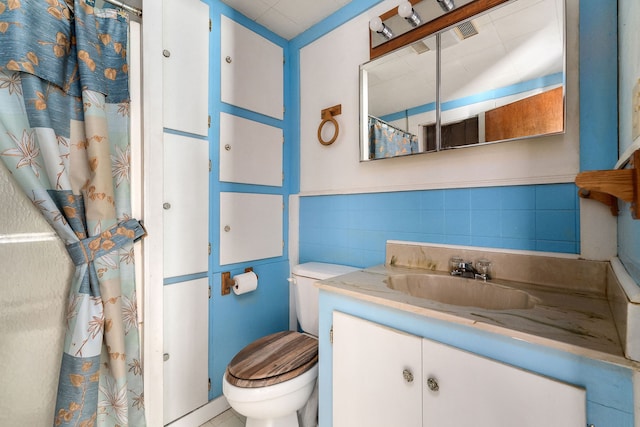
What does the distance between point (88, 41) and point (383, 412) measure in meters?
1.78

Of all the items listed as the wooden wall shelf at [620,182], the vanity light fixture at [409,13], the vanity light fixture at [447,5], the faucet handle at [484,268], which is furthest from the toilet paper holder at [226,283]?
the vanity light fixture at [447,5]

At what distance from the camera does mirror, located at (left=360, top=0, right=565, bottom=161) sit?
1.00 m

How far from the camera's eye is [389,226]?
4.81 feet

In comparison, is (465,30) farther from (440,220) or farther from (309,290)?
(309,290)

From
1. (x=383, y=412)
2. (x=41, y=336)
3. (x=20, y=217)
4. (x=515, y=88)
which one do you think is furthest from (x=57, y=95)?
(x=515, y=88)

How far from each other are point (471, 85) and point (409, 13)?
466 millimetres

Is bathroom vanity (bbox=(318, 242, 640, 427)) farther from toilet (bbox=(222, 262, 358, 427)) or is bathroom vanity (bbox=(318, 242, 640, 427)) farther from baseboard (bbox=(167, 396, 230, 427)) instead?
baseboard (bbox=(167, 396, 230, 427))

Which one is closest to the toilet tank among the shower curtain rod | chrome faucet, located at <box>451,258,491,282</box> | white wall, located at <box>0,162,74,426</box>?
chrome faucet, located at <box>451,258,491,282</box>

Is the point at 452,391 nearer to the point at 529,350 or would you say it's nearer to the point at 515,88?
the point at 529,350

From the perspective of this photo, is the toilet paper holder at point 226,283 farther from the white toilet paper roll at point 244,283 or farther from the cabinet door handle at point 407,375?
the cabinet door handle at point 407,375

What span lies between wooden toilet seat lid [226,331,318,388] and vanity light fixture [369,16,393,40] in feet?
5.43

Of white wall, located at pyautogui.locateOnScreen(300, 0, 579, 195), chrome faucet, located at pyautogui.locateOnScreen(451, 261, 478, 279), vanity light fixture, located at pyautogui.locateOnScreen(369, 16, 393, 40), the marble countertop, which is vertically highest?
vanity light fixture, located at pyautogui.locateOnScreen(369, 16, 393, 40)

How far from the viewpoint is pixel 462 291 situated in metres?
1.11

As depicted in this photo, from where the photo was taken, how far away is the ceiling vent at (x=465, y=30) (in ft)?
3.83
